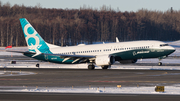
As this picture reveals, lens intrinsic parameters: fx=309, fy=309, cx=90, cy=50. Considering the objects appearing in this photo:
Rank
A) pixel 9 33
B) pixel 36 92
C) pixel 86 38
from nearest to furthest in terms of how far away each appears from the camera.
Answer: pixel 36 92, pixel 9 33, pixel 86 38

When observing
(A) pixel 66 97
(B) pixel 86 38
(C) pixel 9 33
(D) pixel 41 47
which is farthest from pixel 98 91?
(B) pixel 86 38

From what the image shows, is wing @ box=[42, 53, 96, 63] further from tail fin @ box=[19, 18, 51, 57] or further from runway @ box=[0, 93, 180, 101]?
runway @ box=[0, 93, 180, 101]

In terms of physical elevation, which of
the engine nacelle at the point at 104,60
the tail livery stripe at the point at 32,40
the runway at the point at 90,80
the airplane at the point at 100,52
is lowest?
the runway at the point at 90,80

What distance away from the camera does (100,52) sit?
4731 cm

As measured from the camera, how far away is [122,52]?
4584 centimetres

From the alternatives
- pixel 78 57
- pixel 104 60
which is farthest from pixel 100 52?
pixel 78 57

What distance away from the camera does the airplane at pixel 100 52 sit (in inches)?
1788

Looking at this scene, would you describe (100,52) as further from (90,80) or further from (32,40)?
(90,80)

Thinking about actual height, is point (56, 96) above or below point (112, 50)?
below

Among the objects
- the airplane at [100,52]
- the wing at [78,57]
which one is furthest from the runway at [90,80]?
the wing at [78,57]

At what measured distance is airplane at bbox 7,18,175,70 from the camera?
45406 mm

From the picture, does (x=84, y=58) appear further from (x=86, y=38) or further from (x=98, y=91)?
(x=86, y=38)

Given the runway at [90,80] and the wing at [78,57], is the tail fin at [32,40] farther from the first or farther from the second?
the runway at [90,80]

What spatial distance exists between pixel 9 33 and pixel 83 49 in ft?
405
